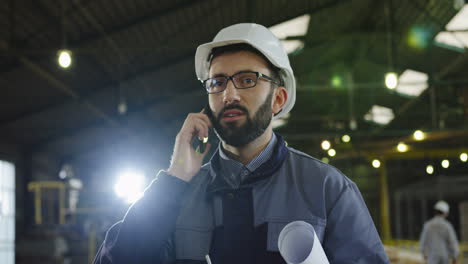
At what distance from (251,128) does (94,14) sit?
28.2ft

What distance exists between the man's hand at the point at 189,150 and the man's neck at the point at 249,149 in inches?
3.4

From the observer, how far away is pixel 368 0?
521 inches

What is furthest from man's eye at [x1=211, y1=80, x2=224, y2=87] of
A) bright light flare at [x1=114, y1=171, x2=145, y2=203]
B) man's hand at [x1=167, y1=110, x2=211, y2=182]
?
bright light flare at [x1=114, y1=171, x2=145, y2=203]

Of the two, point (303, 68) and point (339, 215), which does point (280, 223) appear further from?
point (303, 68)

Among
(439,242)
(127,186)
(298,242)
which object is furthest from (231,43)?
(127,186)

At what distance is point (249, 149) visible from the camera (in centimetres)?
162

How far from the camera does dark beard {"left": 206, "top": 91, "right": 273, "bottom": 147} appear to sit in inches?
61.3

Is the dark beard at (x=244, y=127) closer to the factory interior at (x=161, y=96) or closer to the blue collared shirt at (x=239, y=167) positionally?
the blue collared shirt at (x=239, y=167)

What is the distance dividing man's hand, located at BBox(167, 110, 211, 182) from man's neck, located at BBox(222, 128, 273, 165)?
0.28 ft

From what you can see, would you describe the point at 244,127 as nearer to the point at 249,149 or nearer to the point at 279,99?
the point at 249,149

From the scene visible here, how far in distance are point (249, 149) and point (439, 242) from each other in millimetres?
7155

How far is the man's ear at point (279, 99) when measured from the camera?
1.68 metres

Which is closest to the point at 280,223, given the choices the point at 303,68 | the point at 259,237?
the point at 259,237

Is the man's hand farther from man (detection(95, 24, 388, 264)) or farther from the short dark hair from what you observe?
the short dark hair
